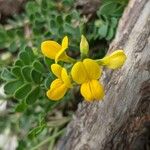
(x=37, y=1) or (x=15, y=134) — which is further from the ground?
(x=37, y=1)

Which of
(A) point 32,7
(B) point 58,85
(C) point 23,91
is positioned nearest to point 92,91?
(B) point 58,85

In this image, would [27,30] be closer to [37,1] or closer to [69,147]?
[37,1]

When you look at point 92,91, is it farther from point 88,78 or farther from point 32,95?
point 32,95

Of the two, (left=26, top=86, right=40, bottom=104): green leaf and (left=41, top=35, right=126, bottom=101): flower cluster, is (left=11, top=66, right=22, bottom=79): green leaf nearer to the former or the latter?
(left=26, top=86, right=40, bottom=104): green leaf

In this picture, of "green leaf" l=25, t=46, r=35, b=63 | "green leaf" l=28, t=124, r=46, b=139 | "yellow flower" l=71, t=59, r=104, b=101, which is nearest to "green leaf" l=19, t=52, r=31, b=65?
"green leaf" l=25, t=46, r=35, b=63

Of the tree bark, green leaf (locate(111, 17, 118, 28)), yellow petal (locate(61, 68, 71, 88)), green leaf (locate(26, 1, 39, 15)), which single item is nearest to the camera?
yellow petal (locate(61, 68, 71, 88))

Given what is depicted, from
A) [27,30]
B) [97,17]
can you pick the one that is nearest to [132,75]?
[97,17]

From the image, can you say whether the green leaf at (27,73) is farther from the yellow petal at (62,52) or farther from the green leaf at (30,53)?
the yellow petal at (62,52)
